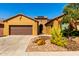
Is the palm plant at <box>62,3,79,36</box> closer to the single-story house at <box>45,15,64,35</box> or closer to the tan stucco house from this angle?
the single-story house at <box>45,15,64,35</box>

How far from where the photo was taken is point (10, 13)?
24.7m

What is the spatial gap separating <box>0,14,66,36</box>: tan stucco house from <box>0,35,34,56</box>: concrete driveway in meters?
0.69

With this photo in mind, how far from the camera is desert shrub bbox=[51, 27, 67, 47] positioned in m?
23.5

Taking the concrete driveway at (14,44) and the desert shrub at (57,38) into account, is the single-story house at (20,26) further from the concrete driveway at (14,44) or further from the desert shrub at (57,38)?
the desert shrub at (57,38)

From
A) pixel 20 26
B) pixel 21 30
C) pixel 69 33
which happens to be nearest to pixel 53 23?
pixel 69 33

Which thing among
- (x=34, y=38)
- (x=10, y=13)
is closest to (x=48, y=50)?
(x=34, y=38)

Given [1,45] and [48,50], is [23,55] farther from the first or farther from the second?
[1,45]

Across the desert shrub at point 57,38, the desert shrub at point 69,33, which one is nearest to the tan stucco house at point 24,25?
the desert shrub at point 57,38

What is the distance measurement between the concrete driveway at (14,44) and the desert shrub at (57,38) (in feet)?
8.40

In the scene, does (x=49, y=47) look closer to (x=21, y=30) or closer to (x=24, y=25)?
(x=24, y=25)

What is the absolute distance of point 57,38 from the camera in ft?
77.9

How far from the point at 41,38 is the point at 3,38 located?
358 cm

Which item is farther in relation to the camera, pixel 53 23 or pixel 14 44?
pixel 53 23

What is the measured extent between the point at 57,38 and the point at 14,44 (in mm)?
3844
